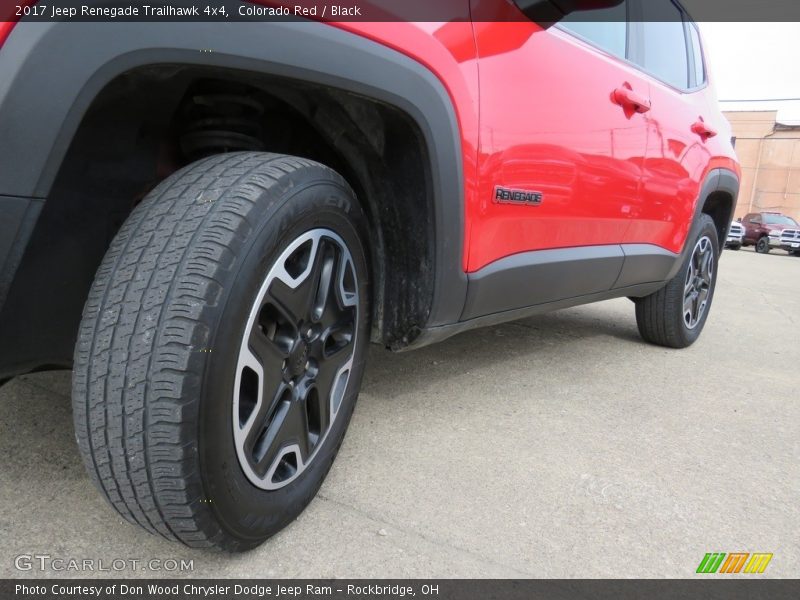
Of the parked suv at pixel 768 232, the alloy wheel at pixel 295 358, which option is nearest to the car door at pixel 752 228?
the parked suv at pixel 768 232

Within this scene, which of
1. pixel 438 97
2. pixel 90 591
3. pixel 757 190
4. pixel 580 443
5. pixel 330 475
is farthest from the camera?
pixel 757 190

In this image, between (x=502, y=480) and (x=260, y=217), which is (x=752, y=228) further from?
(x=260, y=217)

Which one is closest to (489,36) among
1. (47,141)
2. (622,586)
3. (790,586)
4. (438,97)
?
(438,97)

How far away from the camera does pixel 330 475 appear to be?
1.73 metres

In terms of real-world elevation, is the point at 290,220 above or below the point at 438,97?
below

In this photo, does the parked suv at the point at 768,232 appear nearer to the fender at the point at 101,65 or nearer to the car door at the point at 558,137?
the car door at the point at 558,137

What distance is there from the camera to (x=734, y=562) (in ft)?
4.90

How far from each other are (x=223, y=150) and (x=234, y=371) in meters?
0.57

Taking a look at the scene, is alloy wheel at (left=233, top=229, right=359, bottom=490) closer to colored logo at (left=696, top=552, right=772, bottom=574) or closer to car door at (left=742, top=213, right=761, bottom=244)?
colored logo at (left=696, top=552, right=772, bottom=574)

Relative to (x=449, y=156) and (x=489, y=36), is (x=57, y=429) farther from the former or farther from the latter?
(x=489, y=36)

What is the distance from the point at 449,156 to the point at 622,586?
109cm

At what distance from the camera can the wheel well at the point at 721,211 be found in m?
3.65

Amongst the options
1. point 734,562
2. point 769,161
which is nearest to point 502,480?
point 734,562

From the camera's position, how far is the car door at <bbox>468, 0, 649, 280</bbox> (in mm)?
1684
